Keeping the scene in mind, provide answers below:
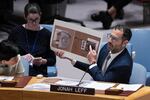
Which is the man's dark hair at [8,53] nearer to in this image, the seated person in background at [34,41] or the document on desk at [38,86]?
the document on desk at [38,86]

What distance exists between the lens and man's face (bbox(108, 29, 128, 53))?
4.52 metres

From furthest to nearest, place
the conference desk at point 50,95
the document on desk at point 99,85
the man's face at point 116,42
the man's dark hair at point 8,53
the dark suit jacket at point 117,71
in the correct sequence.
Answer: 1. the man's face at point 116,42
2. the dark suit jacket at point 117,71
3. the man's dark hair at point 8,53
4. the document on desk at point 99,85
5. the conference desk at point 50,95

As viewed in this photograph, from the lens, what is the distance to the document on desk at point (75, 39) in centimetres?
463

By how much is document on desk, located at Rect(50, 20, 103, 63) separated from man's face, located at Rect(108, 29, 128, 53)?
11cm

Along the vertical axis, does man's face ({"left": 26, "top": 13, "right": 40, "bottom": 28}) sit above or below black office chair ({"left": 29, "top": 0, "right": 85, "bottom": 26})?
above

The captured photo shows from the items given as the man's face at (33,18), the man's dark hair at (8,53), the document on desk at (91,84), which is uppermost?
the man's face at (33,18)

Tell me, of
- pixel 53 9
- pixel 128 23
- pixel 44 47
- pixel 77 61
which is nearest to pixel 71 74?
pixel 44 47

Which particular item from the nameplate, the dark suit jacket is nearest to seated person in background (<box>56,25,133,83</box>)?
the dark suit jacket

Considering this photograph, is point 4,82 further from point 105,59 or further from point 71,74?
point 71,74

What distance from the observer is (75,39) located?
4.71m

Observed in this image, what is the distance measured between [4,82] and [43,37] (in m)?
1.44

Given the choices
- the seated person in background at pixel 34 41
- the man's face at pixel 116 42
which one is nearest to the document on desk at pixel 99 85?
the man's face at pixel 116 42

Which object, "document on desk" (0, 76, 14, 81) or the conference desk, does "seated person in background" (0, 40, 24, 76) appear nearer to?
"document on desk" (0, 76, 14, 81)

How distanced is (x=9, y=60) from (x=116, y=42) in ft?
3.14
